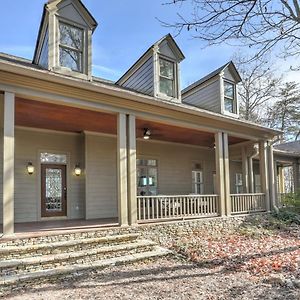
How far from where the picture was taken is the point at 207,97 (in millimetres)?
12438

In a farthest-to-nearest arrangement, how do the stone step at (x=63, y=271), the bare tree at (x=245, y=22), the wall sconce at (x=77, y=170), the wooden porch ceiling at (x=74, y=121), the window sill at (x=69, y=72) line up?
1. the wall sconce at (x=77, y=170)
2. the wooden porch ceiling at (x=74, y=121)
3. the window sill at (x=69, y=72)
4. the bare tree at (x=245, y=22)
5. the stone step at (x=63, y=271)

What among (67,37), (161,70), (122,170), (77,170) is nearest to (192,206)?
(122,170)

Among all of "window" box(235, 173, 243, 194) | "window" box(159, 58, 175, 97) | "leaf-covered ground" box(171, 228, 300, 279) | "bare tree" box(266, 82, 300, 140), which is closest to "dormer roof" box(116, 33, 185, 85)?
"window" box(159, 58, 175, 97)


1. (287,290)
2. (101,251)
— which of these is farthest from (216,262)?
(101,251)

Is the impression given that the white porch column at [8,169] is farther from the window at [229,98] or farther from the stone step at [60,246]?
the window at [229,98]

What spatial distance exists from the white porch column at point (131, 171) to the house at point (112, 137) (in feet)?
0.08

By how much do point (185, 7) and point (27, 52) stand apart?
831 cm

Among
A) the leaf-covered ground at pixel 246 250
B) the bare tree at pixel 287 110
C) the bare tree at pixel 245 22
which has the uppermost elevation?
the bare tree at pixel 287 110

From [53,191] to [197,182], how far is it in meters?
6.53

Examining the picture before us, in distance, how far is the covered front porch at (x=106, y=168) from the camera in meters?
8.10

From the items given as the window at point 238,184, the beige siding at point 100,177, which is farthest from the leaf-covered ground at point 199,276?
the window at point 238,184

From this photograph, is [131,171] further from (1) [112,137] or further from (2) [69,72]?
(1) [112,137]

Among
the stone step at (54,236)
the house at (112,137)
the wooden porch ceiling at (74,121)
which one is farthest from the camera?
the wooden porch ceiling at (74,121)

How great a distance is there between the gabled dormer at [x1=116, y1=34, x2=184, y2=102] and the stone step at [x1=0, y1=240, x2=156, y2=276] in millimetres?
4846
